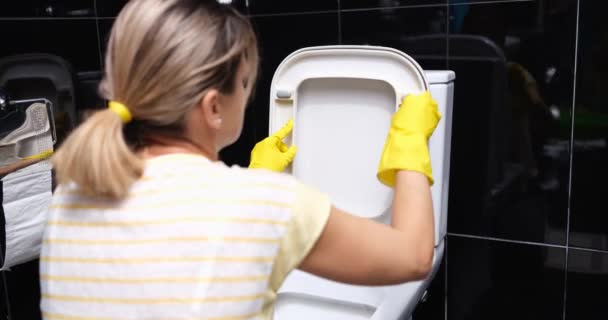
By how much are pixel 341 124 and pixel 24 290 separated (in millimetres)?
931

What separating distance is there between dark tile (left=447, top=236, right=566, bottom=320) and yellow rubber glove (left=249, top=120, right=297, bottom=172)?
0.51 m

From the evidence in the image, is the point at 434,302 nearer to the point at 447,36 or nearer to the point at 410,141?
the point at 447,36

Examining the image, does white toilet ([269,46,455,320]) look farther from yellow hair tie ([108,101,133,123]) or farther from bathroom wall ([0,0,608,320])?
yellow hair tie ([108,101,133,123])

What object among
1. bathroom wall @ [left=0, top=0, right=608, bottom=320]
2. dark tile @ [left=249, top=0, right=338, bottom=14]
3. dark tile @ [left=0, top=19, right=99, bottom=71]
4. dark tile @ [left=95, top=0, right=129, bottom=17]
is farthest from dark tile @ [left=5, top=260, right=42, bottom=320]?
dark tile @ [left=249, top=0, right=338, bottom=14]

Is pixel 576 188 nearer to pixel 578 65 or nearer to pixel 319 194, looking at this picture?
pixel 578 65

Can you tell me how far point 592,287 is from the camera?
4.64 ft

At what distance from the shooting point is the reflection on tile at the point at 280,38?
1.60 metres

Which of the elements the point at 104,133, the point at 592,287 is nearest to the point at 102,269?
the point at 104,133

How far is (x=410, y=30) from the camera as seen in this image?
4.83 ft

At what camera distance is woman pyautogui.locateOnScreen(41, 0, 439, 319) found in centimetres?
62

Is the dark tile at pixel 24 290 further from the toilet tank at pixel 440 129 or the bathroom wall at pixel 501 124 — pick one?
the toilet tank at pixel 440 129

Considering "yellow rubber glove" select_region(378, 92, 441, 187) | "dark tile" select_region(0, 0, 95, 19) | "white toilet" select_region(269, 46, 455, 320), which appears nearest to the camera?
"yellow rubber glove" select_region(378, 92, 441, 187)

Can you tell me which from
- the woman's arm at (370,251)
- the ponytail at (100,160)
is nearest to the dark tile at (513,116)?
the woman's arm at (370,251)

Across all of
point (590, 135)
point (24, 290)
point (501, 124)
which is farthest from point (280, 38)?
point (24, 290)
